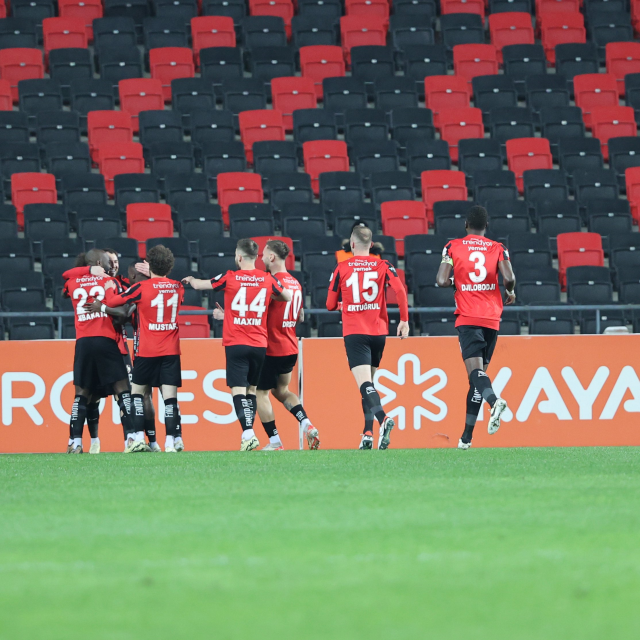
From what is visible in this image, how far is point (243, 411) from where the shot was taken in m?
8.81

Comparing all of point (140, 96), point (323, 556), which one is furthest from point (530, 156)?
point (323, 556)

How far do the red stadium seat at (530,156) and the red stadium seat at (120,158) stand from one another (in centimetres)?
580

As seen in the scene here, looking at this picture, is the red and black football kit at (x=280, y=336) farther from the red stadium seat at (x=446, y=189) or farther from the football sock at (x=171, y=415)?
the red stadium seat at (x=446, y=189)

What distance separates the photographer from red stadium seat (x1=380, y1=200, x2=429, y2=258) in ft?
50.6

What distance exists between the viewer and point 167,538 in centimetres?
374

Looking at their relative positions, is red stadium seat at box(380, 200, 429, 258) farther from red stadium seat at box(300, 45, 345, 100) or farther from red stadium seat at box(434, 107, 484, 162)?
red stadium seat at box(300, 45, 345, 100)

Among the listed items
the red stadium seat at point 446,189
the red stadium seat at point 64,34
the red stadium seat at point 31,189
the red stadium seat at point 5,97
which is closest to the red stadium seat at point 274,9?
the red stadium seat at point 64,34

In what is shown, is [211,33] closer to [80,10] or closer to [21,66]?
[80,10]

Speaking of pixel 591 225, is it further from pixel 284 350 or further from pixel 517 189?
pixel 284 350

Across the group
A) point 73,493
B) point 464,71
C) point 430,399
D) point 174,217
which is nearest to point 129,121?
point 174,217

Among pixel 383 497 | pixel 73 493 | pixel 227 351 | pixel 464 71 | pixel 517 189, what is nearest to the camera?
pixel 383 497

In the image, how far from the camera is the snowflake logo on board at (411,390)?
10.8 m

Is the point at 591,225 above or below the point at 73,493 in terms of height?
above

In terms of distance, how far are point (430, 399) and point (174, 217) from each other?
632 cm
